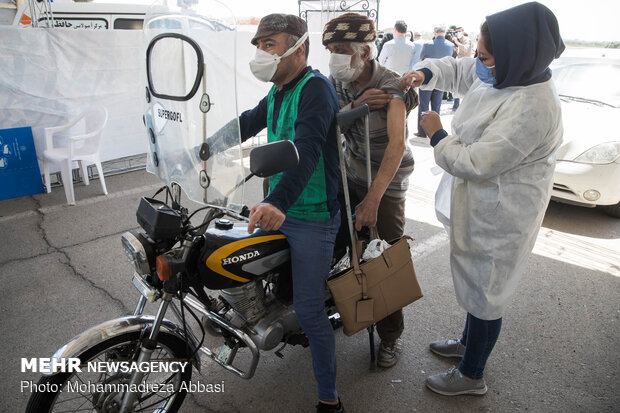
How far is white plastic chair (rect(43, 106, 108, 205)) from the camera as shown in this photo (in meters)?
5.30

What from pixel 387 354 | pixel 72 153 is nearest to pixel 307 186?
pixel 387 354

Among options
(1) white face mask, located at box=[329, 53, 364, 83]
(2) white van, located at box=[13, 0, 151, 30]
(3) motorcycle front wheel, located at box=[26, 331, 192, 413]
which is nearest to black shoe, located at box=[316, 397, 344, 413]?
(3) motorcycle front wheel, located at box=[26, 331, 192, 413]

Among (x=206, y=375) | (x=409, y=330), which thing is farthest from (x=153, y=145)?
(x=409, y=330)

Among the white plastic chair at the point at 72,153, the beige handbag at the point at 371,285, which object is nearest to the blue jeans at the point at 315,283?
the beige handbag at the point at 371,285

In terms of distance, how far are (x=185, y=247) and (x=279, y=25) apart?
1.07 metres

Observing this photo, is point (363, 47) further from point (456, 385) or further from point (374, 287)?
point (456, 385)

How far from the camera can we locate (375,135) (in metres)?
2.54

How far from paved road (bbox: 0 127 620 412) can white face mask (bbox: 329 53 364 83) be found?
183cm

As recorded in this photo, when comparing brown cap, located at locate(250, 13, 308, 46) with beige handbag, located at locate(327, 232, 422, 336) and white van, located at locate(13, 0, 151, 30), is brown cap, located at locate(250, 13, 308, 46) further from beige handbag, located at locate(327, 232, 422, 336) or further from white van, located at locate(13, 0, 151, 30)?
white van, located at locate(13, 0, 151, 30)

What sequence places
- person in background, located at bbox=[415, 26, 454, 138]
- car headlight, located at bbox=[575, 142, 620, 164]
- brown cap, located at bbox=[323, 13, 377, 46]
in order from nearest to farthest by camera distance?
brown cap, located at bbox=[323, 13, 377, 46] < car headlight, located at bbox=[575, 142, 620, 164] < person in background, located at bbox=[415, 26, 454, 138]

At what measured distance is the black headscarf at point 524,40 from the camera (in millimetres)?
1869

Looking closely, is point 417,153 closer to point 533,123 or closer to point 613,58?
point 613,58

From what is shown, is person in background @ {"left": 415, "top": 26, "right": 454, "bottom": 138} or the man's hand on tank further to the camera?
person in background @ {"left": 415, "top": 26, "right": 454, "bottom": 138}
